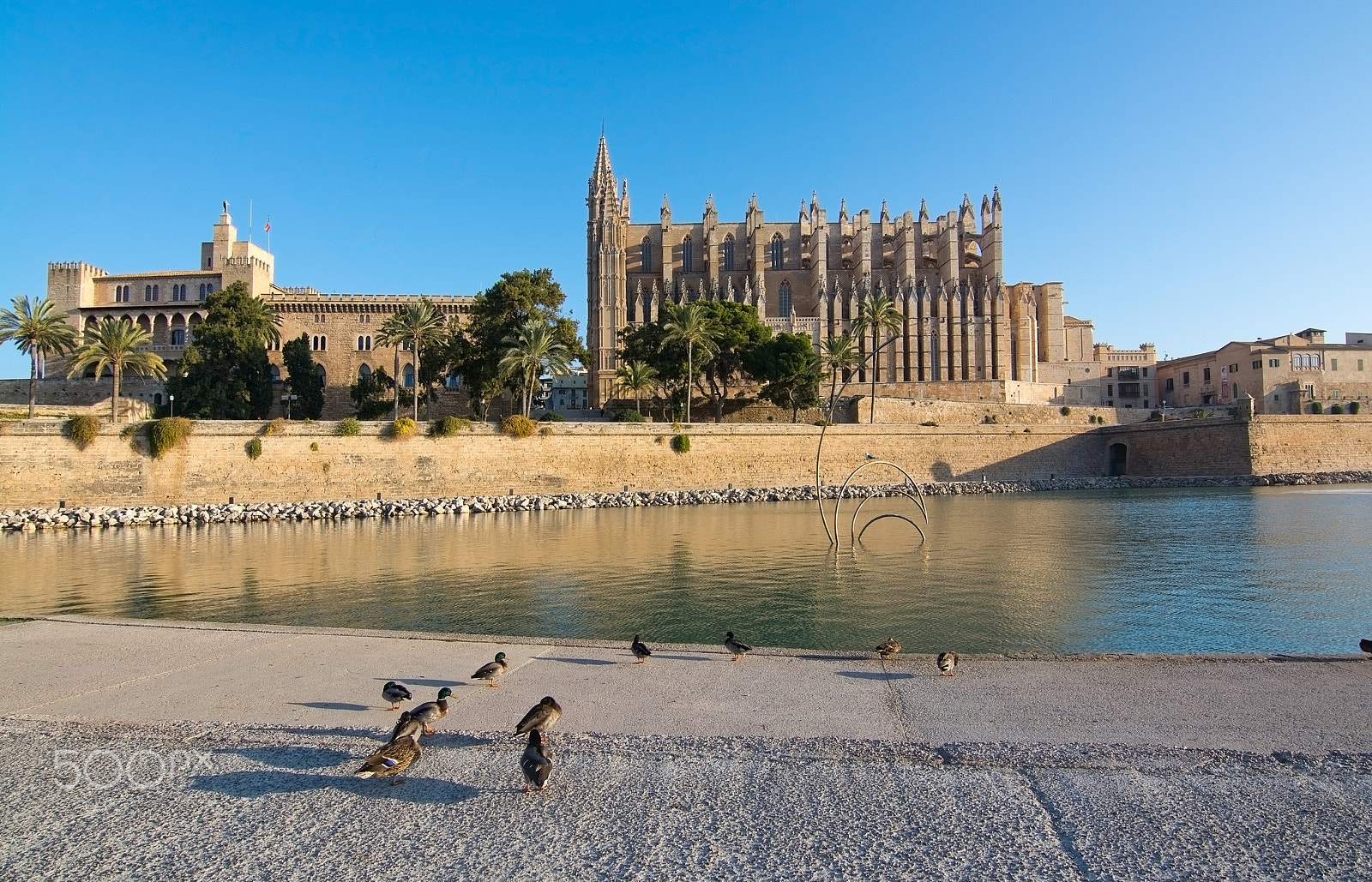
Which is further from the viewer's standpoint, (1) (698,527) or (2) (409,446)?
(2) (409,446)

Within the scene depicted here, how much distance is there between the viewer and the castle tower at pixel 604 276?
213 feet

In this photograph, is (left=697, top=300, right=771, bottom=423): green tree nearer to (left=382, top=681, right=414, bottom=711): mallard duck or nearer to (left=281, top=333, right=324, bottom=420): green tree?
(left=281, top=333, right=324, bottom=420): green tree

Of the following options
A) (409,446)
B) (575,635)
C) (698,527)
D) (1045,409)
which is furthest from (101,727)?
(1045,409)

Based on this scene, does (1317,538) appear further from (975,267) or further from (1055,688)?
(975,267)

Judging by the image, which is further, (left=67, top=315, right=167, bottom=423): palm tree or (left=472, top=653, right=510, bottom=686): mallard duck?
(left=67, top=315, right=167, bottom=423): palm tree

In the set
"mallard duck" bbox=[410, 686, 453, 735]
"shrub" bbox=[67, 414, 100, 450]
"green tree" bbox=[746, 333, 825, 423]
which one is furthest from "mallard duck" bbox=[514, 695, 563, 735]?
"green tree" bbox=[746, 333, 825, 423]

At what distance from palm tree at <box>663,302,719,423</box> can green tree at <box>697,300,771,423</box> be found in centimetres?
155

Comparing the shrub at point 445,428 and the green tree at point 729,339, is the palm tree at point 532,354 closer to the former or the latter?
the shrub at point 445,428

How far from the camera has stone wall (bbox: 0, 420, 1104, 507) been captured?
3469 centimetres

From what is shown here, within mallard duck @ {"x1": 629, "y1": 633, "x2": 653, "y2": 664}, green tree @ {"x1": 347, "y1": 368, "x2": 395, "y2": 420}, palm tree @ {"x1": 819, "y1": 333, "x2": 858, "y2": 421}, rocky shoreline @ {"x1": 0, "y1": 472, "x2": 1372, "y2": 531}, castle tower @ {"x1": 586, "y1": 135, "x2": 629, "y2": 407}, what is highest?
castle tower @ {"x1": 586, "y1": 135, "x2": 629, "y2": 407}

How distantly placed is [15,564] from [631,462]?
26603 mm

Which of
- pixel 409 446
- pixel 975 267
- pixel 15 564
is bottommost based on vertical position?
pixel 15 564

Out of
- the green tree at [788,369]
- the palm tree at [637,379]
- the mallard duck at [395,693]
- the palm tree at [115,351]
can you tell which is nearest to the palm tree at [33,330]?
the palm tree at [115,351]

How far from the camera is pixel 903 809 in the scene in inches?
169
